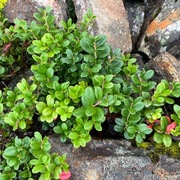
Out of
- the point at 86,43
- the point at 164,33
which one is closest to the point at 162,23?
the point at 164,33

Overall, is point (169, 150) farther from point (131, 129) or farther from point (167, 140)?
point (131, 129)

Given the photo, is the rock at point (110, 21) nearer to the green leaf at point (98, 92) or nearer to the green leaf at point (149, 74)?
the green leaf at point (149, 74)

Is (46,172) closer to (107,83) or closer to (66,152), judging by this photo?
(66,152)

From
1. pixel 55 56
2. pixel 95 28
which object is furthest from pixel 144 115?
pixel 95 28

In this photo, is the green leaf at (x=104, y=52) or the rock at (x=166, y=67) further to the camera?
the rock at (x=166, y=67)

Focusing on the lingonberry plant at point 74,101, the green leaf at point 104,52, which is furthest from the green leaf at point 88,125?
the green leaf at point 104,52

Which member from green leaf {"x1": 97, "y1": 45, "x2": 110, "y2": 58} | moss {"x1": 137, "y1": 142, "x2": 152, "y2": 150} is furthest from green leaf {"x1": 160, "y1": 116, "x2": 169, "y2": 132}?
green leaf {"x1": 97, "y1": 45, "x2": 110, "y2": 58}

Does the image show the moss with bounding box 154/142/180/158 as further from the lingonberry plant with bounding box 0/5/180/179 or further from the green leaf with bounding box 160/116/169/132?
the green leaf with bounding box 160/116/169/132
